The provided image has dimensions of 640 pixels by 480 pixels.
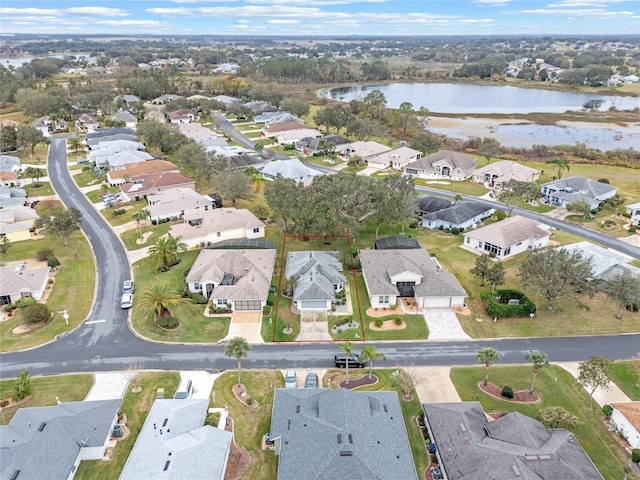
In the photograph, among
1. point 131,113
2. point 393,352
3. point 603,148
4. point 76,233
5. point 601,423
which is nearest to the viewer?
point 601,423

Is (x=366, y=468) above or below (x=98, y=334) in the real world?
above

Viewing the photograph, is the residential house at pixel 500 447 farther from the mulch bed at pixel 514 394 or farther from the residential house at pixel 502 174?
the residential house at pixel 502 174

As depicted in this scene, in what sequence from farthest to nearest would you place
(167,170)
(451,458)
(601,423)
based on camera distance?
(167,170), (601,423), (451,458)

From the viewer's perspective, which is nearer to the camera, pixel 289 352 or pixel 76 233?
pixel 289 352

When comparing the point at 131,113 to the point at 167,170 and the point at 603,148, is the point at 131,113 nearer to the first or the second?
the point at 167,170

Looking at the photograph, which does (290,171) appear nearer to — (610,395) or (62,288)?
(62,288)

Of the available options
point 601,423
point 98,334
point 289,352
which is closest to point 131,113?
point 98,334

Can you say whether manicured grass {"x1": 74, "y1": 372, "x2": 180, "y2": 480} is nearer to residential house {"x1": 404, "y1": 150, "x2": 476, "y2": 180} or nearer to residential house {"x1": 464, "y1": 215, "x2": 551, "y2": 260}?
residential house {"x1": 464, "y1": 215, "x2": 551, "y2": 260}
